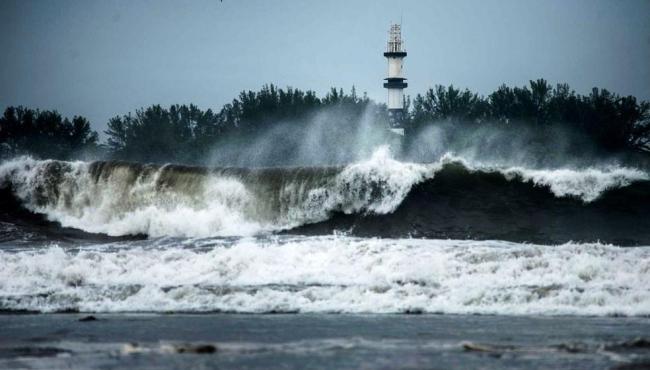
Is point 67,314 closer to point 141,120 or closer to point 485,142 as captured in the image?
point 485,142

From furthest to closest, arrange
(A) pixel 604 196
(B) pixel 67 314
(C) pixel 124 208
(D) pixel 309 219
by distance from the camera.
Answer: (C) pixel 124 208 → (D) pixel 309 219 → (A) pixel 604 196 → (B) pixel 67 314

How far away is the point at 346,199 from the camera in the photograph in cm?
2594

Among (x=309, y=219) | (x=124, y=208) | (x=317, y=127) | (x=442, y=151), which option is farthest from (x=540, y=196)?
(x=317, y=127)

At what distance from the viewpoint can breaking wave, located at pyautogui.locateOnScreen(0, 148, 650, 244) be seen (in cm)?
2364

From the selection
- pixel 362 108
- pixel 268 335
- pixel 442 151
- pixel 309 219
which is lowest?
pixel 268 335

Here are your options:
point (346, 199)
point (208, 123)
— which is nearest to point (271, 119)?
point (208, 123)

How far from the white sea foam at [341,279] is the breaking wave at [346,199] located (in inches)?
263

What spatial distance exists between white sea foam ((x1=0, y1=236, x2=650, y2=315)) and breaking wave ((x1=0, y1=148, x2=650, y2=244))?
6688mm

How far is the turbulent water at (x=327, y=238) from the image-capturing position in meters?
Answer: 13.4

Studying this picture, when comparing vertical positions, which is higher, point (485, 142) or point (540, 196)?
point (485, 142)

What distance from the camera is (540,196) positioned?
25.1 m

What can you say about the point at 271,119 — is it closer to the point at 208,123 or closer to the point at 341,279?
the point at 208,123

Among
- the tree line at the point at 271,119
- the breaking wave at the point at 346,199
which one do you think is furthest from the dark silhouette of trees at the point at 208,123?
the breaking wave at the point at 346,199

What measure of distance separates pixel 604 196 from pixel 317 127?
66406 millimetres
